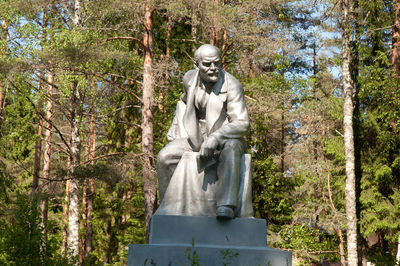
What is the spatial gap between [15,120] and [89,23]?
4.26 meters

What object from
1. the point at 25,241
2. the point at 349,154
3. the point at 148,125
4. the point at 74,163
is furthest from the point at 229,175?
the point at 74,163

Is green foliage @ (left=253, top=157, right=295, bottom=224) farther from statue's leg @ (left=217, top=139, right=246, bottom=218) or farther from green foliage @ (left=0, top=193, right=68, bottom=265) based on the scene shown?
statue's leg @ (left=217, top=139, right=246, bottom=218)

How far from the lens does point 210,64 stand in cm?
633

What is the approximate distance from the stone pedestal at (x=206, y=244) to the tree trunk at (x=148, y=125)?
9.04 m

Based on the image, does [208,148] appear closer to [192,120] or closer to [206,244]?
[192,120]

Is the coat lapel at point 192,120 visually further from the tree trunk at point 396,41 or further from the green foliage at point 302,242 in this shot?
the tree trunk at point 396,41

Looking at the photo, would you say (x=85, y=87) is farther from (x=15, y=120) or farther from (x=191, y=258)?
(x=191, y=258)

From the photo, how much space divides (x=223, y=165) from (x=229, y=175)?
0.47 ft

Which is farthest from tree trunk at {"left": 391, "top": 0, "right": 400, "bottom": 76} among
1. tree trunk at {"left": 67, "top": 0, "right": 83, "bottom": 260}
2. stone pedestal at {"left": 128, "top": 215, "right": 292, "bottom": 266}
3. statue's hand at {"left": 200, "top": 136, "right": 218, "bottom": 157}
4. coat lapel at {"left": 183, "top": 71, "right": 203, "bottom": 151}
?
stone pedestal at {"left": 128, "top": 215, "right": 292, "bottom": 266}

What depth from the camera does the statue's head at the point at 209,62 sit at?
6.29 meters

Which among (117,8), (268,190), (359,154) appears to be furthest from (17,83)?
(359,154)

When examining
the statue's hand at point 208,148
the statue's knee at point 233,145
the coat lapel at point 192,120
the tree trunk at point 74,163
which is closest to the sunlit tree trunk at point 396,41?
the tree trunk at point 74,163

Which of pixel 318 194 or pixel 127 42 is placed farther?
pixel 318 194

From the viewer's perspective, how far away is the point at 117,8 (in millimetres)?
15430
